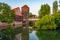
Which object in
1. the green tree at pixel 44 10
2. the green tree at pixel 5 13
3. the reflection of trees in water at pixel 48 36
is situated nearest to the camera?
the reflection of trees in water at pixel 48 36

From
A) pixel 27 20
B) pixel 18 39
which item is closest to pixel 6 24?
pixel 27 20

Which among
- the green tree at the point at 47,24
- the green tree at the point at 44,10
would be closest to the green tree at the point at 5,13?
the green tree at the point at 44,10

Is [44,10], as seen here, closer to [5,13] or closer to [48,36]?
[5,13]

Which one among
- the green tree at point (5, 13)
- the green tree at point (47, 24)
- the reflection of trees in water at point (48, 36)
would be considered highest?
the green tree at point (5, 13)

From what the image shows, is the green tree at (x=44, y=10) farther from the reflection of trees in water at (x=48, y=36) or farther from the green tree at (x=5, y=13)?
the reflection of trees in water at (x=48, y=36)

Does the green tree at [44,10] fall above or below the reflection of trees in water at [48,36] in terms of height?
above

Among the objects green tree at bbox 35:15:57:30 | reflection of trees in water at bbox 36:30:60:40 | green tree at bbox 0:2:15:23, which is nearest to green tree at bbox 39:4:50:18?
green tree at bbox 0:2:15:23

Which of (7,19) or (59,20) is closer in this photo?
(59,20)

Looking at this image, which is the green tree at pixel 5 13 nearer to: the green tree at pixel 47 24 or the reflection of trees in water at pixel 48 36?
the green tree at pixel 47 24

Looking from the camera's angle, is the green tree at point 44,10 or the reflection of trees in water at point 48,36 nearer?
the reflection of trees in water at point 48,36

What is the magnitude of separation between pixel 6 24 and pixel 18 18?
6.30 metres

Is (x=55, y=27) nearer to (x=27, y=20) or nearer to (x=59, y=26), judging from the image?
(x=59, y=26)

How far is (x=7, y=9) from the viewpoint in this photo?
20.6m

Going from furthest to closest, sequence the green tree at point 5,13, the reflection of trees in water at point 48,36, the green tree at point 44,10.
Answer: the green tree at point 44,10, the green tree at point 5,13, the reflection of trees in water at point 48,36
